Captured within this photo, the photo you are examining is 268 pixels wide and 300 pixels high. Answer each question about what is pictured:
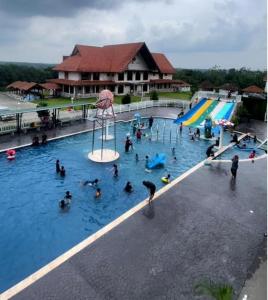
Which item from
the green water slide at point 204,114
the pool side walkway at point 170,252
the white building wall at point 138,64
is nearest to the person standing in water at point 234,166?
the pool side walkway at point 170,252

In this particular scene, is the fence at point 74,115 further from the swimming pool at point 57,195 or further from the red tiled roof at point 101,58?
the red tiled roof at point 101,58

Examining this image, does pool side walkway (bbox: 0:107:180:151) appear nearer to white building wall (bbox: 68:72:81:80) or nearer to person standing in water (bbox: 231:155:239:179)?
white building wall (bbox: 68:72:81:80)

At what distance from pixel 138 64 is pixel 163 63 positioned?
1109cm

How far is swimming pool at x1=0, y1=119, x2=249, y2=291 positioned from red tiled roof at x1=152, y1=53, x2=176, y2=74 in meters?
37.7

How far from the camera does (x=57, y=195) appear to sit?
15.4 metres

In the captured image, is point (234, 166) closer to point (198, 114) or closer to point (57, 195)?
point (198, 114)

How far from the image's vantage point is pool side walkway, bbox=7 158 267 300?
8914 millimetres

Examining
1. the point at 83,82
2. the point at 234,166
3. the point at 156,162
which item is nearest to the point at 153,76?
the point at 83,82

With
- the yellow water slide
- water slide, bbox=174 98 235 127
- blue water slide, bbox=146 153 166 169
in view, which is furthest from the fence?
blue water slide, bbox=146 153 166 169

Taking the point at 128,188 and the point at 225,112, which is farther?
the point at 225,112

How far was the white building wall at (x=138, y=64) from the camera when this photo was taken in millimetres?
51838

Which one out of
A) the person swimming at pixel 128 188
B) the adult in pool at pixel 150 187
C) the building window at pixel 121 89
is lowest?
the person swimming at pixel 128 188

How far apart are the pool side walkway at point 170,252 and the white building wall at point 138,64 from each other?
4023 cm

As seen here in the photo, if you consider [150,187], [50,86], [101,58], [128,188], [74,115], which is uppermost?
[101,58]
